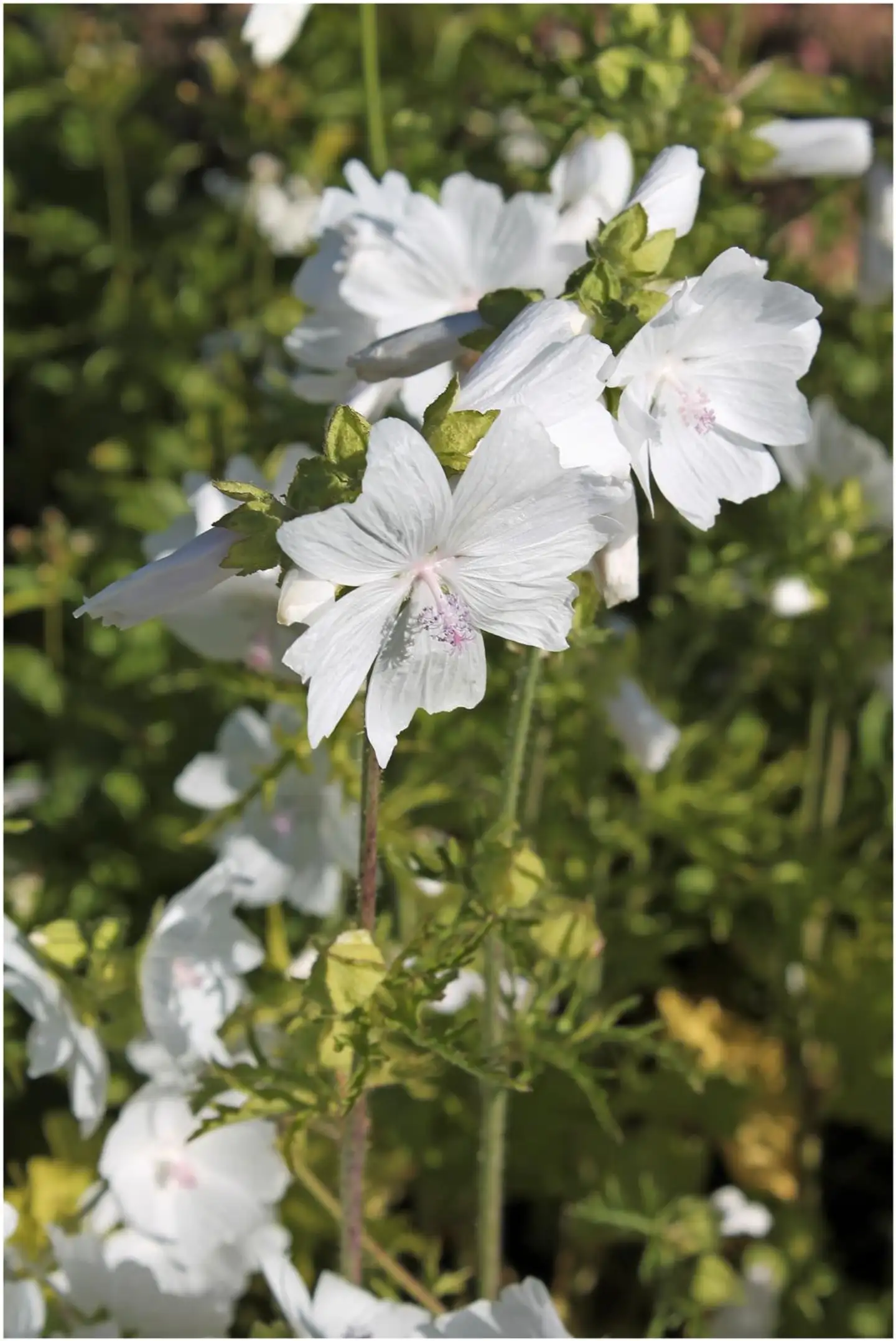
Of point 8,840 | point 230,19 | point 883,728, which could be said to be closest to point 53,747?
point 8,840

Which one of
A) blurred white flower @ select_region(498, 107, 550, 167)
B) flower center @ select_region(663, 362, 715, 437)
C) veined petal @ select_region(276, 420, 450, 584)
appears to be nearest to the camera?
veined petal @ select_region(276, 420, 450, 584)

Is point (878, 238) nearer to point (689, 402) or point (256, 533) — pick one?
point (689, 402)

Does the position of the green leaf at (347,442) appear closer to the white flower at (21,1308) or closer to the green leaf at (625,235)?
the green leaf at (625,235)

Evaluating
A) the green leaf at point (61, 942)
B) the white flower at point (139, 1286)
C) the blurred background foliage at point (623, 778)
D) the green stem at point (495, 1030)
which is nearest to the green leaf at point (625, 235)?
the green stem at point (495, 1030)

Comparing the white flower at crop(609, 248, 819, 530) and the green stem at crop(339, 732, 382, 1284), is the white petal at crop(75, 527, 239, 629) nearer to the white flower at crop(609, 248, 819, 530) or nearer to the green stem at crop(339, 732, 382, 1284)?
the green stem at crop(339, 732, 382, 1284)

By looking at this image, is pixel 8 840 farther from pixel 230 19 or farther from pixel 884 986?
pixel 230 19

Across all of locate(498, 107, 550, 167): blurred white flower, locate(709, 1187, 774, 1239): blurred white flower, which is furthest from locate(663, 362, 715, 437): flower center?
locate(498, 107, 550, 167): blurred white flower

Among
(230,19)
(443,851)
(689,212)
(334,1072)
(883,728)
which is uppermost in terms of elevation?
(689,212)
